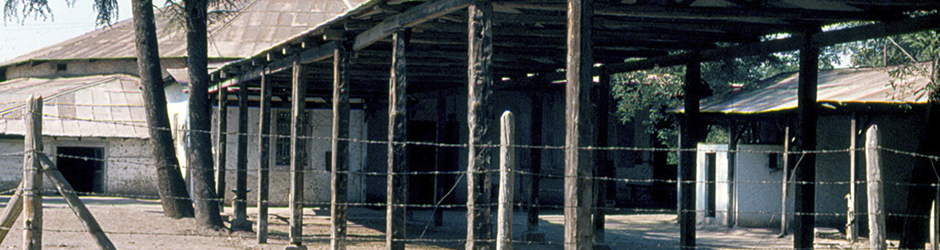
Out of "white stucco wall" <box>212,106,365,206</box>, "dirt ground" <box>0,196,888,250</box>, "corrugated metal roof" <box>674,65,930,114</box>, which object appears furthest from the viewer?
"white stucco wall" <box>212,106,365,206</box>

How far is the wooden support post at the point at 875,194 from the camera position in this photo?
749 centimetres

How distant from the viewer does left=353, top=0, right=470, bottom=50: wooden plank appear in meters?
8.39

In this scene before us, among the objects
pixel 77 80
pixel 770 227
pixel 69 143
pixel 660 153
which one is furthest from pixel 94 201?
pixel 770 227

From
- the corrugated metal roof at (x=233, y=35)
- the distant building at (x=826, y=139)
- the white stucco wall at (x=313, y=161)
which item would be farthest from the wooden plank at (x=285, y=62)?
the corrugated metal roof at (x=233, y=35)

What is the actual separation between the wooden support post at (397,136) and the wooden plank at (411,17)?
135mm

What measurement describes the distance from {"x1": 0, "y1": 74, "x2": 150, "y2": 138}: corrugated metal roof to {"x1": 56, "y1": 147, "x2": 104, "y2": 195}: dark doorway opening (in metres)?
1.06

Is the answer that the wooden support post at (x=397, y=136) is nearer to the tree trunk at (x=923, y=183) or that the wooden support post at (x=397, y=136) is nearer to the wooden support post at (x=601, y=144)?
the wooden support post at (x=601, y=144)

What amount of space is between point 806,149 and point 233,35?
69.8ft

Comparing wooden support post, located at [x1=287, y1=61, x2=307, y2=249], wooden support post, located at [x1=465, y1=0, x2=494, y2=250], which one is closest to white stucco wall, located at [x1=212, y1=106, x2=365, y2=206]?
wooden support post, located at [x1=287, y1=61, x2=307, y2=249]

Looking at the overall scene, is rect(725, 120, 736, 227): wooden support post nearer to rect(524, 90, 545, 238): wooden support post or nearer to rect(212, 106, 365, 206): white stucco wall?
rect(524, 90, 545, 238): wooden support post

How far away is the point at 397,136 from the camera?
970 centimetres

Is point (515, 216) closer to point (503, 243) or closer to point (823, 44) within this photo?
point (823, 44)

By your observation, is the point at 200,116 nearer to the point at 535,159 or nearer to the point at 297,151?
the point at 297,151

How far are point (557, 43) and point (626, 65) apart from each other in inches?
62.4
